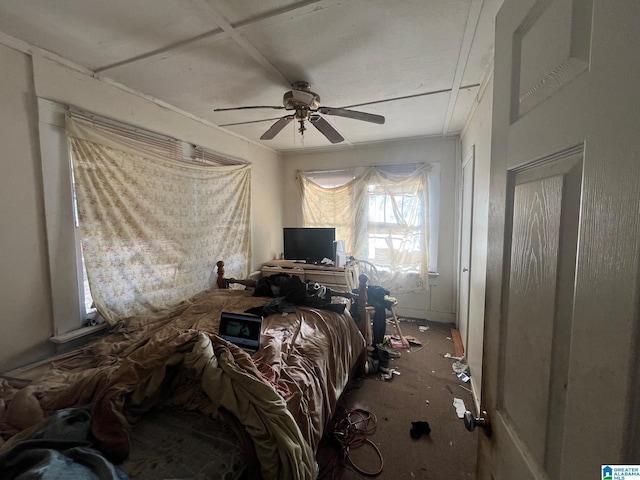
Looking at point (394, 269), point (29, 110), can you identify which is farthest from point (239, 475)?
point (394, 269)

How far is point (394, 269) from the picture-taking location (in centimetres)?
385

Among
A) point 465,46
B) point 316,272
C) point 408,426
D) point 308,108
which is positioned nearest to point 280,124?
point 308,108

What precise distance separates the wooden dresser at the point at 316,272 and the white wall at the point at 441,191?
1055 mm

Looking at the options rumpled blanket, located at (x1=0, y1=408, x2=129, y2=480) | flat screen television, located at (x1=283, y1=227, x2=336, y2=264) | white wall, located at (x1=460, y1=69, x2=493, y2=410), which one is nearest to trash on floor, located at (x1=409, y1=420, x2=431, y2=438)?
white wall, located at (x1=460, y1=69, x2=493, y2=410)

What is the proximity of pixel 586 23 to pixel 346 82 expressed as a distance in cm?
187

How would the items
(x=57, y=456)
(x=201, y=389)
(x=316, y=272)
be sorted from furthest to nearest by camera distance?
1. (x=316, y=272)
2. (x=201, y=389)
3. (x=57, y=456)

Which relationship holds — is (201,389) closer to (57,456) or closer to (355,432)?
(57,456)

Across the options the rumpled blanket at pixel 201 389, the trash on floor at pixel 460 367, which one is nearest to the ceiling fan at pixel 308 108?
the rumpled blanket at pixel 201 389

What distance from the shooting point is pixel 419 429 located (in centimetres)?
184

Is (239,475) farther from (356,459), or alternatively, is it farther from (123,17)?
(123,17)

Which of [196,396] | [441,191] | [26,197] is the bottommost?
[196,396]

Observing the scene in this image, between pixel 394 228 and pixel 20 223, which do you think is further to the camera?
pixel 394 228

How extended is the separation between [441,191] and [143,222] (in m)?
3.42

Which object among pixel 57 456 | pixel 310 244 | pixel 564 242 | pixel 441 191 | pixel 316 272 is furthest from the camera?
pixel 310 244
